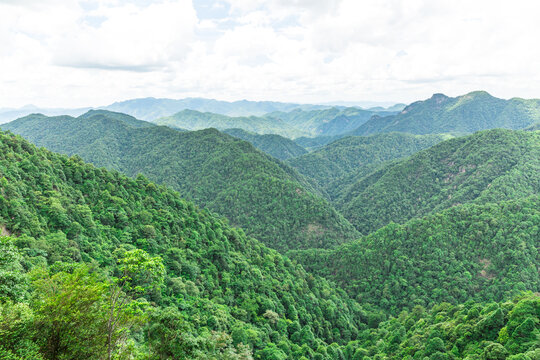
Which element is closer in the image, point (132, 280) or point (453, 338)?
point (132, 280)

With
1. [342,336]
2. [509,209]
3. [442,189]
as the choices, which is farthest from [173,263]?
[442,189]

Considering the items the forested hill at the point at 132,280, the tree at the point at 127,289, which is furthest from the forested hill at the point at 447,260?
the tree at the point at 127,289

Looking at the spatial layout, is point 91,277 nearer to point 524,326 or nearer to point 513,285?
point 524,326

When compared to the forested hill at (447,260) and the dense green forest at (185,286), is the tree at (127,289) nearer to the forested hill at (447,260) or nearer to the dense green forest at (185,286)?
the dense green forest at (185,286)

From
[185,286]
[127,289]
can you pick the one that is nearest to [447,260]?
[185,286]

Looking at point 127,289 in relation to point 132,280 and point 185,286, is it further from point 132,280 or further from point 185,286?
point 185,286

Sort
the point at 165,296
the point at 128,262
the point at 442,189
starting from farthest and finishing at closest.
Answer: the point at 442,189 < the point at 165,296 < the point at 128,262

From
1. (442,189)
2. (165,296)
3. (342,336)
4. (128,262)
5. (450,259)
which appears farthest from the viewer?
(442,189)

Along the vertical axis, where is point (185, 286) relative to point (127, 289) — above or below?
below
